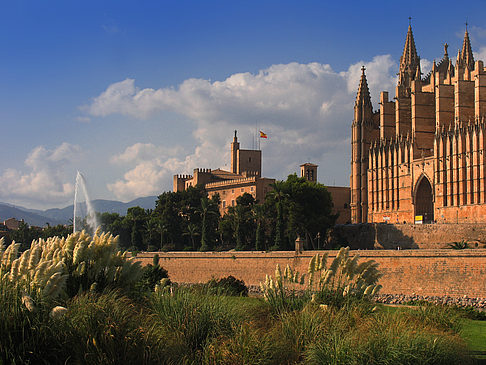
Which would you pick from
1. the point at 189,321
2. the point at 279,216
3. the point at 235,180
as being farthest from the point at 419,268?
the point at 235,180

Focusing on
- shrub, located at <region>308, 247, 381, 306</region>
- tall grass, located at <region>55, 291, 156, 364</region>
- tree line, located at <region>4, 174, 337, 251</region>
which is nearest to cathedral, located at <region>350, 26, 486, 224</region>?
tree line, located at <region>4, 174, 337, 251</region>

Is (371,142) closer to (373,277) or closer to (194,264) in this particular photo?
(194,264)

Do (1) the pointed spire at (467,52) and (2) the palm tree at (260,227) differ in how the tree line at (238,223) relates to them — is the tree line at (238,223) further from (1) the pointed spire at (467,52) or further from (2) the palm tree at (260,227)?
(1) the pointed spire at (467,52)

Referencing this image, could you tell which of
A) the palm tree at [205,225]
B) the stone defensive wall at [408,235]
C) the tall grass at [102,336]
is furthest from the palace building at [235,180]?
the tall grass at [102,336]

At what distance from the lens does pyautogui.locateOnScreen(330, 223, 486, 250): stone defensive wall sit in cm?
4244

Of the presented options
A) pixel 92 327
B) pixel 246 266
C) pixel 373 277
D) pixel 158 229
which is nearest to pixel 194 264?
pixel 246 266

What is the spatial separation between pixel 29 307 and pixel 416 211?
4600 cm

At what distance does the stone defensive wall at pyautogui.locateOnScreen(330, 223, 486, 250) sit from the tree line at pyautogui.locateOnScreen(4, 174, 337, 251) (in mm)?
1851

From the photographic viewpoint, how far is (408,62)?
63.4 m

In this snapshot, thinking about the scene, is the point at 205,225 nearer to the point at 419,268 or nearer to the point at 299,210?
the point at 299,210

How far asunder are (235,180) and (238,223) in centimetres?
2018

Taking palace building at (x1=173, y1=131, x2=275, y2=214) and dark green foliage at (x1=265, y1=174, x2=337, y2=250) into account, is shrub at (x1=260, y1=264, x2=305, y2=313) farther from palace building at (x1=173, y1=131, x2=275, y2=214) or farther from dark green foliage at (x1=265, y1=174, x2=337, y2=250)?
palace building at (x1=173, y1=131, x2=275, y2=214)

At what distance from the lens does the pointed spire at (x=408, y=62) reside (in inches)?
2446

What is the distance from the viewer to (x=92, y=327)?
10.8 meters
